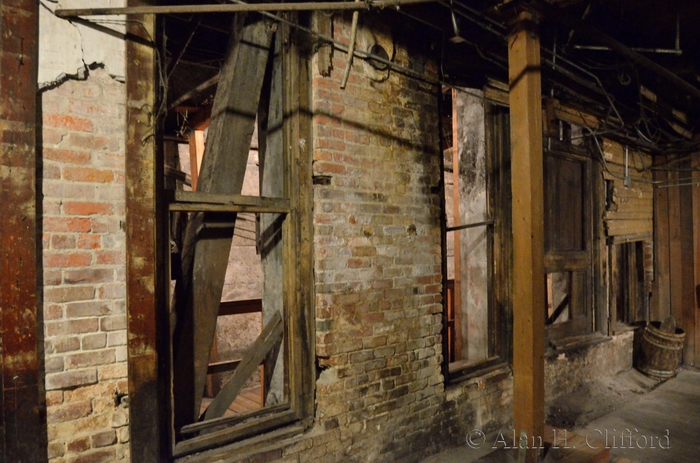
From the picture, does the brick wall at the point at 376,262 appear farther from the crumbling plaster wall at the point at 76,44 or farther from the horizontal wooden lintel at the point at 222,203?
the crumbling plaster wall at the point at 76,44

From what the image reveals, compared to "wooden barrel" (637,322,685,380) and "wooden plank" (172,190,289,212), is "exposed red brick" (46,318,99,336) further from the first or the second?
"wooden barrel" (637,322,685,380)

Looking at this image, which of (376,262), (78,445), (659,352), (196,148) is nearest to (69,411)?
(78,445)

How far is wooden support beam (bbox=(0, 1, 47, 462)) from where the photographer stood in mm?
1788

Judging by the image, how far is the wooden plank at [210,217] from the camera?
8.46 ft

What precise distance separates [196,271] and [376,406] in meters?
1.53

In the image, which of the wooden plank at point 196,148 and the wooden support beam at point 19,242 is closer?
the wooden support beam at point 19,242

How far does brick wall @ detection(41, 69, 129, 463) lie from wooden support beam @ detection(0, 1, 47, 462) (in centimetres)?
6

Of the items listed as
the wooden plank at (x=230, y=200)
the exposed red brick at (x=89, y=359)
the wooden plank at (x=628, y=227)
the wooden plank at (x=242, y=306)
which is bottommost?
the wooden plank at (x=242, y=306)

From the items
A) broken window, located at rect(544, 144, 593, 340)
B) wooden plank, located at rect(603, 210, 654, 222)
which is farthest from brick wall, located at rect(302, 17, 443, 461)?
wooden plank, located at rect(603, 210, 654, 222)

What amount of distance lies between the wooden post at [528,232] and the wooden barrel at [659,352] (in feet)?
14.5

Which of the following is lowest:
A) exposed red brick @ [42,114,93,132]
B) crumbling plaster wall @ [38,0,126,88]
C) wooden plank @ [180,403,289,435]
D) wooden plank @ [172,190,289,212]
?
wooden plank @ [180,403,289,435]

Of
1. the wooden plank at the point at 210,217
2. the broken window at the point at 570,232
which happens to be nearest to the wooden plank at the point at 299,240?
the wooden plank at the point at 210,217

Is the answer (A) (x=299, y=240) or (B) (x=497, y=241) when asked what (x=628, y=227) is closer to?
(B) (x=497, y=241)

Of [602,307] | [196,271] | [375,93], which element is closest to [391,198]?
[375,93]
